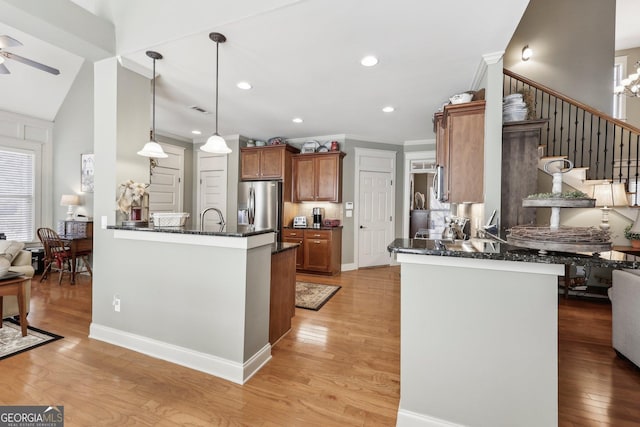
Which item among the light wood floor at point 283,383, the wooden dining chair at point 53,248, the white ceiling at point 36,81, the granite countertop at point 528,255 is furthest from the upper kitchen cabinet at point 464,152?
the white ceiling at point 36,81

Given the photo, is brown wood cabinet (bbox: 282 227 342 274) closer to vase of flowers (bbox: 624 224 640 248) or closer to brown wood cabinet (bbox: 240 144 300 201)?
brown wood cabinet (bbox: 240 144 300 201)

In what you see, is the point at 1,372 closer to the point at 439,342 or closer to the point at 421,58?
the point at 439,342

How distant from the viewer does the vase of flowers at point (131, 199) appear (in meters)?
2.58

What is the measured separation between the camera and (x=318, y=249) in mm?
5250

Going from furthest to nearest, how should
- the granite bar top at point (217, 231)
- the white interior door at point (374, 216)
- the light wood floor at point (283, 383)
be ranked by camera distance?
the white interior door at point (374, 216) < the granite bar top at point (217, 231) < the light wood floor at point (283, 383)

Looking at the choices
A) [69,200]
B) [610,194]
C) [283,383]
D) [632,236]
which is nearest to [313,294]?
[283,383]

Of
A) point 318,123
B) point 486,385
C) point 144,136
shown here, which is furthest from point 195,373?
point 318,123

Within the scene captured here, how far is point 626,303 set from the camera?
2.31 metres

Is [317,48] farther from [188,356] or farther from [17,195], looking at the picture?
[17,195]

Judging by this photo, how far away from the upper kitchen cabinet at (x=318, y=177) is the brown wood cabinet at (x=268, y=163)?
185 mm

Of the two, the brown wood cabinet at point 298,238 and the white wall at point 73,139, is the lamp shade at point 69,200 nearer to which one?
the white wall at point 73,139

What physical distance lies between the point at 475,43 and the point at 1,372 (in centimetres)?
453

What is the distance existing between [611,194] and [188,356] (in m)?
5.25

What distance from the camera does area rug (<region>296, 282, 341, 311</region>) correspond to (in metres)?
3.66
